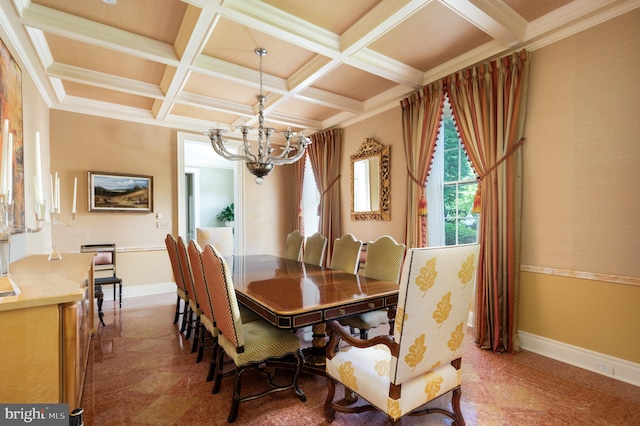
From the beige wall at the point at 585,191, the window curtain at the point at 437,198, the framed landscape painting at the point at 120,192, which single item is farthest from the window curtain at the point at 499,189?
the framed landscape painting at the point at 120,192

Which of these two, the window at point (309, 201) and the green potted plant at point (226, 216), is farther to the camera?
the green potted plant at point (226, 216)

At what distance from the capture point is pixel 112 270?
180 inches

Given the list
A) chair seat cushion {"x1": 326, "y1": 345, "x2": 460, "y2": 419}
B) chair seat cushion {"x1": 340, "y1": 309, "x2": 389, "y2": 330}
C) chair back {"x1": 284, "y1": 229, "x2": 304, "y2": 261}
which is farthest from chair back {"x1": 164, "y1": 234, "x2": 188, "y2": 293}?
chair seat cushion {"x1": 326, "y1": 345, "x2": 460, "y2": 419}

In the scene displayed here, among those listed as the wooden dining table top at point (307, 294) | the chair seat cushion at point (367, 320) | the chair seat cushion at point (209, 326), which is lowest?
the chair seat cushion at point (367, 320)

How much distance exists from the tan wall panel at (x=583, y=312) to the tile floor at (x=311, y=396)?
236 mm

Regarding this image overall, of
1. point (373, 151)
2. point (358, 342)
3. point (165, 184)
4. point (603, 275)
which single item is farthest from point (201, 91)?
point (603, 275)

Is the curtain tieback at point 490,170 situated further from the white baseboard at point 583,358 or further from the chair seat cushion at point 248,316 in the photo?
the chair seat cushion at point 248,316

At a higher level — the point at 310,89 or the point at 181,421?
the point at 310,89

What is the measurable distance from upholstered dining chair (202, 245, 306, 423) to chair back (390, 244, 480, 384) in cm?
84

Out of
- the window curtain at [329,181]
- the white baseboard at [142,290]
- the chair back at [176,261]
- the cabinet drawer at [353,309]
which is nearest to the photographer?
the cabinet drawer at [353,309]

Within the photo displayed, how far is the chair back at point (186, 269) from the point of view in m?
2.79

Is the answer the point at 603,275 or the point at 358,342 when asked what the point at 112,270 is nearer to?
the point at 358,342

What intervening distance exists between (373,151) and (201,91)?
2479 millimetres

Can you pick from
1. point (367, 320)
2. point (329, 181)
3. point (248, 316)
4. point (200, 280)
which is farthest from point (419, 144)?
point (200, 280)
